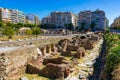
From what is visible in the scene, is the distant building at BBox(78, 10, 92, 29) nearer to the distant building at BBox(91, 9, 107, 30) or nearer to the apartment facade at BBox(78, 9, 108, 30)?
the apartment facade at BBox(78, 9, 108, 30)

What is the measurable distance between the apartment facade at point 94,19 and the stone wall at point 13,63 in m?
122

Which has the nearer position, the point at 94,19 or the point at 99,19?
the point at 99,19

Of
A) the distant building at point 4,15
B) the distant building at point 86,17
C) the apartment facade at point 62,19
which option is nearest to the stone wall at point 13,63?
the distant building at point 4,15

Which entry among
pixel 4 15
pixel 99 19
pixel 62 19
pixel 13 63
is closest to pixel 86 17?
pixel 99 19

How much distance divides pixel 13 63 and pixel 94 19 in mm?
132732

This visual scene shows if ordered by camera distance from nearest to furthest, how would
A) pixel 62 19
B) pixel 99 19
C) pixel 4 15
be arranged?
1. pixel 99 19
2. pixel 4 15
3. pixel 62 19

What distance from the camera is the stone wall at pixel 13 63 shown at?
61.9 feet

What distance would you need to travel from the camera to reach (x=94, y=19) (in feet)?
490

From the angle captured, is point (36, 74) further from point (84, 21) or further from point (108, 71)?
point (84, 21)

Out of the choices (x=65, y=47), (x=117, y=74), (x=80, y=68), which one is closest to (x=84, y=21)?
(x=65, y=47)

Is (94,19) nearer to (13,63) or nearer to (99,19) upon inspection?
(99,19)

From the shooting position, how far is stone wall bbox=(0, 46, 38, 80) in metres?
18.9

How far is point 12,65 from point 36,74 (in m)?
2.64

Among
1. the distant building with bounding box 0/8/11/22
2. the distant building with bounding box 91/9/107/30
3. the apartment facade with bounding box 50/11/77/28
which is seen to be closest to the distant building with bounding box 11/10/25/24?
the distant building with bounding box 0/8/11/22
